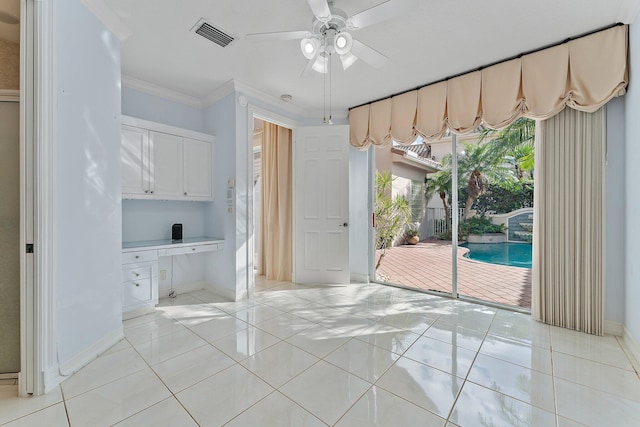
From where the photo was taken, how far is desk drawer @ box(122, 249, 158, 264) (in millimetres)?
2694

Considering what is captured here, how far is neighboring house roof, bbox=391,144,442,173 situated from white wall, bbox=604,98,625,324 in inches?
166

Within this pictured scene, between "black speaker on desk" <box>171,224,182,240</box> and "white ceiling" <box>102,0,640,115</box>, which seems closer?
"white ceiling" <box>102,0,640,115</box>

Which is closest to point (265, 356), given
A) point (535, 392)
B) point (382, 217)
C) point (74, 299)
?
point (74, 299)

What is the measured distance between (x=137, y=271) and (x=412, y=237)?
5.69 meters

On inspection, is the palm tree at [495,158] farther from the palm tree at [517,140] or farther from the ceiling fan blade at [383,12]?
the ceiling fan blade at [383,12]

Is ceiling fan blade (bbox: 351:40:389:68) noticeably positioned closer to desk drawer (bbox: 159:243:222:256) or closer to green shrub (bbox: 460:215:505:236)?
desk drawer (bbox: 159:243:222:256)

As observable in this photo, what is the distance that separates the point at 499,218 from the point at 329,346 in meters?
3.64

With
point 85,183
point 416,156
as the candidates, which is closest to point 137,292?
point 85,183

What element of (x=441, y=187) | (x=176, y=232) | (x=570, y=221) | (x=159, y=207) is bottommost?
(x=176, y=232)

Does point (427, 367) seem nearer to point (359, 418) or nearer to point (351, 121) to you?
point (359, 418)

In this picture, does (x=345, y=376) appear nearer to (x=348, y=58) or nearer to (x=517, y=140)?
(x=348, y=58)

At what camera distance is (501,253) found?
4961mm

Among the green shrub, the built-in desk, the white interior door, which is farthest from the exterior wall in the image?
the green shrub

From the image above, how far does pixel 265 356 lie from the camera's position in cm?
205
